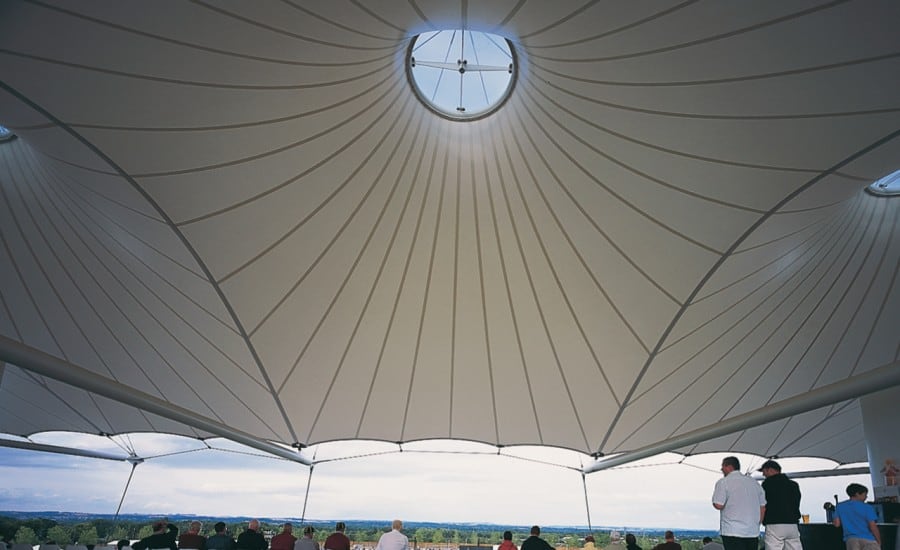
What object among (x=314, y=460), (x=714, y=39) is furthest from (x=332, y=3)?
(x=314, y=460)

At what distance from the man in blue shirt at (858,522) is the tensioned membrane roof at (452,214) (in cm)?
846

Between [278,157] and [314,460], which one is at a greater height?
[278,157]

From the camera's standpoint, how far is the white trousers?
27.7ft

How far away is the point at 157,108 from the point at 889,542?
19.3 m

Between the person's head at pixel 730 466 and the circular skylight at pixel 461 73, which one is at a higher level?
the circular skylight at pixel 461 73

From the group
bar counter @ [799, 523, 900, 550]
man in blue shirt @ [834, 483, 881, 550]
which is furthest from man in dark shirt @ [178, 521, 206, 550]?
man in blue shirt @ [834, 483, 881, 550]

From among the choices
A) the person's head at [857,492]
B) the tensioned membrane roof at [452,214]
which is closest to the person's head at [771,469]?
the person's head at [857,492]

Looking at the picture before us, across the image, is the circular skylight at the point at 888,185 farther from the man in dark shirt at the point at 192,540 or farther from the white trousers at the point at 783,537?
the man in dark shirt at the point at 192,540

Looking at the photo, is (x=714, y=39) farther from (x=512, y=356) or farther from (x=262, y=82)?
(x=512, y=356)

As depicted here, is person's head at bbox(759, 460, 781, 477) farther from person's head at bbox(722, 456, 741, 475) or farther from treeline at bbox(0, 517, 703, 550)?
treeline at bbox(0, 517, 703, 550)

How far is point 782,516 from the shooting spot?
8.44 m

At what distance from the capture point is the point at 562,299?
74.0ft

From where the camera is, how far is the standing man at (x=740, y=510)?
8195mm

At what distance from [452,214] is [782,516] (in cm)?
1415
